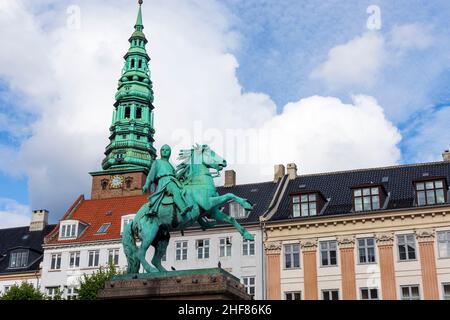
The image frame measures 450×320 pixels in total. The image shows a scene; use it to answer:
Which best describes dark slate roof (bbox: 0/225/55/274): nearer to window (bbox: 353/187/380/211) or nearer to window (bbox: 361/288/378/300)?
window (bbox: 353/187/380/211)

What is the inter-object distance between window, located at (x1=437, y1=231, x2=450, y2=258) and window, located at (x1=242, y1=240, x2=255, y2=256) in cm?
1230

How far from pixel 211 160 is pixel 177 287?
4251 millimetres

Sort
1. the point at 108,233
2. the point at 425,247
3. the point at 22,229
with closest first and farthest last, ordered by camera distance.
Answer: the point at 425,247, the point at 108,233, the point at 22,229

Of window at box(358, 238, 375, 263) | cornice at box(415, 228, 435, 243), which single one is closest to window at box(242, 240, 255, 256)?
window at box(358, 238, 375, 263)

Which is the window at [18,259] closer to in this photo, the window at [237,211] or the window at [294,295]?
the window at [237,211]

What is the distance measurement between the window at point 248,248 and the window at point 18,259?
64.2ft

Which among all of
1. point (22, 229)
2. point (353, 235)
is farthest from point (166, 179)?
point (22, 229)

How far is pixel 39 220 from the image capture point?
212 ft

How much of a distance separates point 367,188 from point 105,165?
38.2 m

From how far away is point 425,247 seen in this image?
44.0 metres

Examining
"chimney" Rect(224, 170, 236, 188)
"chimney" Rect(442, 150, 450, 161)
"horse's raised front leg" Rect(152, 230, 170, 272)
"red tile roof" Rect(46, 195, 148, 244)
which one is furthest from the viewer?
"chimney" Rect(224, 170, 236, 188)

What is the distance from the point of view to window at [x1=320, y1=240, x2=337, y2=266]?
150ft

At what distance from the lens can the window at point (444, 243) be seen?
43.6 m
